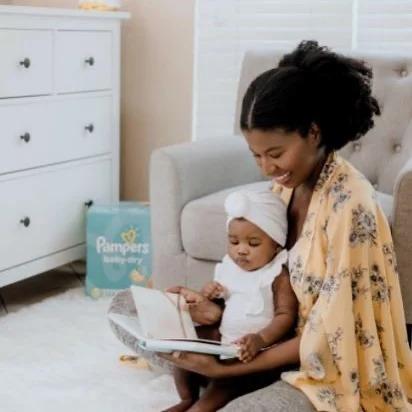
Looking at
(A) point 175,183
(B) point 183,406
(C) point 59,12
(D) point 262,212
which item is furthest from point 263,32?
(B) point 183,406

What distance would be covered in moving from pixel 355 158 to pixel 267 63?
502 millimetres

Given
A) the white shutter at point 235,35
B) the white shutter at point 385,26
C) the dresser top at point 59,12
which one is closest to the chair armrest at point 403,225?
the white shutter at point 385,26

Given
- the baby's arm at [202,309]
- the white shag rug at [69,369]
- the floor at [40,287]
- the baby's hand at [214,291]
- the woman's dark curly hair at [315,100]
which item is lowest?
the floor at [40,287]

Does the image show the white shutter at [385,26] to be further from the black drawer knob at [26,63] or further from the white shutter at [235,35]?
the black drawer knob at [26,63]

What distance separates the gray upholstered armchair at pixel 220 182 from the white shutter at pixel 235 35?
0.42 metres

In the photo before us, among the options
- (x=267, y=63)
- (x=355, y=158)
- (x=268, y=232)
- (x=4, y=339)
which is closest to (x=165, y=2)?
(x=267, y=63)

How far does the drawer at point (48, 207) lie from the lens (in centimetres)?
286

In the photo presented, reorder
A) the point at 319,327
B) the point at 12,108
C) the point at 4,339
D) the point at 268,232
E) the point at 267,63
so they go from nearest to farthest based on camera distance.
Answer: the point at 319,327
the point at 268,232
the point at 4,339
the point at 12,108
the point at 267,63

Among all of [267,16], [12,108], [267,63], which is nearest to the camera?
[12,108]

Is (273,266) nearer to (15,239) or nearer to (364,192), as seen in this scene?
(364,192)

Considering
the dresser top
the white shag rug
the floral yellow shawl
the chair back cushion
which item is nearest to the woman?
the floral yellow shawl

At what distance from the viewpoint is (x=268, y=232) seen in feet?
5.90

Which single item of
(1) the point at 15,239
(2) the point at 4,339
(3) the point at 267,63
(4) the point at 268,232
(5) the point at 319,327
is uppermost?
(3) the point at 267,63

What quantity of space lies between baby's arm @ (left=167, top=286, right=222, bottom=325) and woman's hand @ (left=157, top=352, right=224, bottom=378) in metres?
0.17
